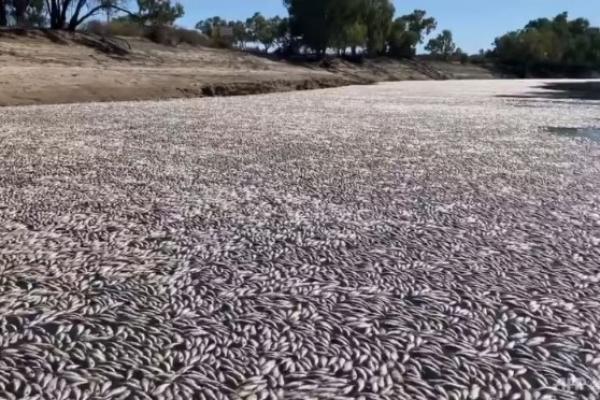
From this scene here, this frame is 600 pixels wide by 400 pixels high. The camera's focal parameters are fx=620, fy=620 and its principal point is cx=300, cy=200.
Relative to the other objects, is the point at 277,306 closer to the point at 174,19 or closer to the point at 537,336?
the point at 537,336

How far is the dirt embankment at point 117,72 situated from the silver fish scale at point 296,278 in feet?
25.7

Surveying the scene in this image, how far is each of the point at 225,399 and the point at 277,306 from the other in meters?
0.67

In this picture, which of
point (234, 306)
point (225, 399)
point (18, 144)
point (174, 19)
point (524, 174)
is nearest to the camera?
point (225, 399)

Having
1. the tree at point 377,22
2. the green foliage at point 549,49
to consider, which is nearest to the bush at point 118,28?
the tree at point 377,22

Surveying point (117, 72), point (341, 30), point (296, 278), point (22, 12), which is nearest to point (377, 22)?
point (341, 30)

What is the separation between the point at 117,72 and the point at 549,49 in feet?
209

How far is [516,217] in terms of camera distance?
145 inches

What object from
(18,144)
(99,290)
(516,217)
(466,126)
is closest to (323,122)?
(466,126)

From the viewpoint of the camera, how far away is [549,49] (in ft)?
229

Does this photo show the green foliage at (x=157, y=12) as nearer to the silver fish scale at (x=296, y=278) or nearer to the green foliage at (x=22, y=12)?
the green foliage at (x=22, y=12)

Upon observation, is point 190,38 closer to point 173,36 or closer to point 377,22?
point 173,36

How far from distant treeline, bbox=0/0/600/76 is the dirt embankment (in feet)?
12.8

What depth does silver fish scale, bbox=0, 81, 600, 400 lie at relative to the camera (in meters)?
1.82

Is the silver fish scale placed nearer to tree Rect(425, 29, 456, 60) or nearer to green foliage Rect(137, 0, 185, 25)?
green foliage Rect(137, 0, 185, 25)
